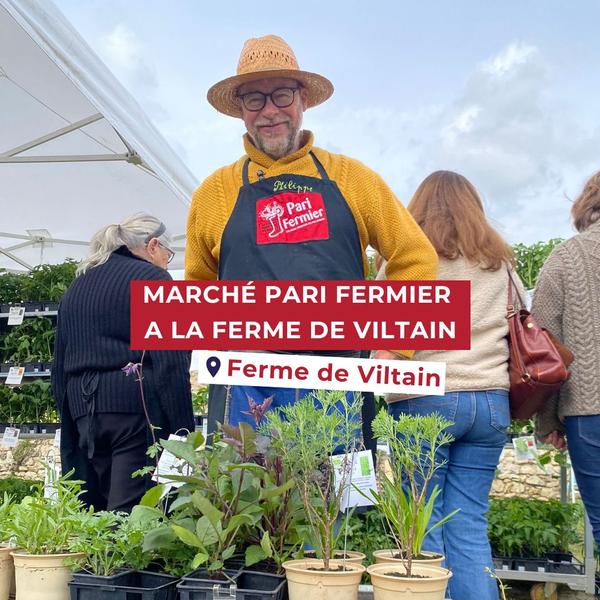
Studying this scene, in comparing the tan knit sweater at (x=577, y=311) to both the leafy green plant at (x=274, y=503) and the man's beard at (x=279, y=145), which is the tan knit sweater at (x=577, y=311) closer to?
the man's beard at (x=279, y=145)

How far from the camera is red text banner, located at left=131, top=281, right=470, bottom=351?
1802 mm

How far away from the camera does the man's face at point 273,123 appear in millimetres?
2123

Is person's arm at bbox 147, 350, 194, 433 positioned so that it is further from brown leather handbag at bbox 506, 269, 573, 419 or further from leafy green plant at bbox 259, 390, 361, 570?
leafy green plant at bbox 259, 390, 361, 570

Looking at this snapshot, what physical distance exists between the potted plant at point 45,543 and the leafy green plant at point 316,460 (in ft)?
1.43

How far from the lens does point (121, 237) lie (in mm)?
2967

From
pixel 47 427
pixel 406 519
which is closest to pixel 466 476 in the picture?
pixel 406 519

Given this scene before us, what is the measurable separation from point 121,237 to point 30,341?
2.46m

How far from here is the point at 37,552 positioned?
1.43 metres

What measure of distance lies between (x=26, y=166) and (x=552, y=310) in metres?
4.22

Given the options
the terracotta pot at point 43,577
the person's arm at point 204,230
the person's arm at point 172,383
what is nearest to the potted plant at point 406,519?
the terracotta pot at point 43,577

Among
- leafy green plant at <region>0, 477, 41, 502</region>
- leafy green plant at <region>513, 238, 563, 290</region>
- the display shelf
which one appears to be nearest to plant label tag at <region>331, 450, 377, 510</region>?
the display shelf

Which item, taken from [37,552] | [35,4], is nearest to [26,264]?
[35,4]

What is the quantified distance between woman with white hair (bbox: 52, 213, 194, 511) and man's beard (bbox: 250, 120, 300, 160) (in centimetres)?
90

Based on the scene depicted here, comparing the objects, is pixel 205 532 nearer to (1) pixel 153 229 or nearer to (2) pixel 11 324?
(1) pixel 153 229
